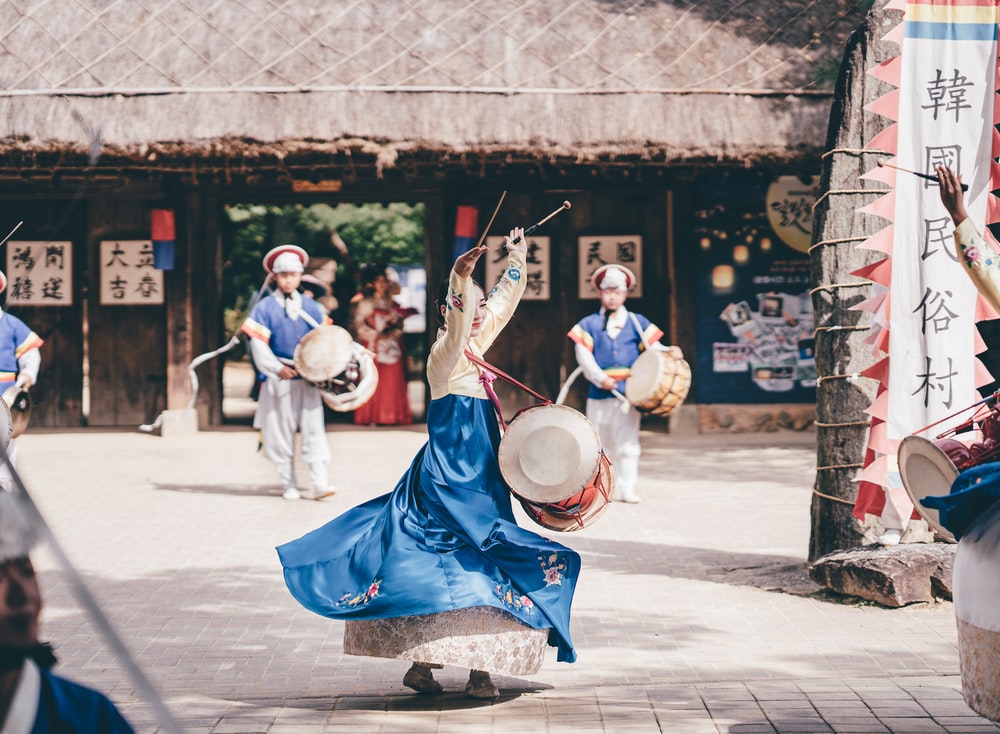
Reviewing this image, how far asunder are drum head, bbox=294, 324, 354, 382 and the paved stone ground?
1.05m

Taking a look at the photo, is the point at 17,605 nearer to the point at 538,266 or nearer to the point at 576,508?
the point at 576,508

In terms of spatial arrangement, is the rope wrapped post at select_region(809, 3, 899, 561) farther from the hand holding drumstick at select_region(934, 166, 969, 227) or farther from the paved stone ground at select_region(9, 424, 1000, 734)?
the hand holding drumstick at select_region(934, 166, 969, 227)

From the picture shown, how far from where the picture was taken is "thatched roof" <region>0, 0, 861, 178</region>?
11.9 m

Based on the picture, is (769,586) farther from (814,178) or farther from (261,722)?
(814,178)

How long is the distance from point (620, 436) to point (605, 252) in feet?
14.7

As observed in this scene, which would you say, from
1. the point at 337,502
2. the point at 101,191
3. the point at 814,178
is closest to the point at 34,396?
the point at 101,191

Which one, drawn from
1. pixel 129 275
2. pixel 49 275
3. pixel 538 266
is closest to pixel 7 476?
pixel 129 275

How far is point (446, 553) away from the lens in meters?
4.44

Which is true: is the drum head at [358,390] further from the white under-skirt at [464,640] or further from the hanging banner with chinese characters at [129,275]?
the hanging banner with chinese characters at [129,275]

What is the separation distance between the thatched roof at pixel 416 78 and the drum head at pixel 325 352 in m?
3.10

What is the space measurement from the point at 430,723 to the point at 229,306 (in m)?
19.2

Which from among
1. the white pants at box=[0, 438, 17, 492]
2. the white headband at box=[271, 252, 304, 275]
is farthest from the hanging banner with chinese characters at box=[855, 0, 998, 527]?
the white headband at box=[271, 252, 304, 275]

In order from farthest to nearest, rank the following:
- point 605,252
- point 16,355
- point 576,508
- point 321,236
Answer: point 321,236 → point 605,252 → point 16,355 → point 576,508

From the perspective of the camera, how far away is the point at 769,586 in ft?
21.9
